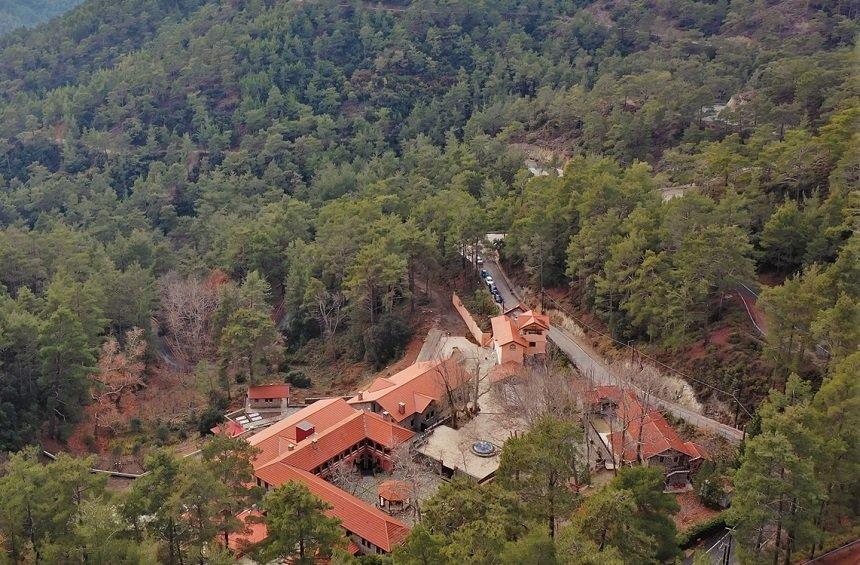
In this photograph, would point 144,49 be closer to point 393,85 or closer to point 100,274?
point 393,85

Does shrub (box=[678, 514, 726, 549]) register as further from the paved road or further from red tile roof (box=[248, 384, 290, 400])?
red tile roof (box=[248, 384, 290, 400])

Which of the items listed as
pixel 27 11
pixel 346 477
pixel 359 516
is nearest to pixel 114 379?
pixel 346 477

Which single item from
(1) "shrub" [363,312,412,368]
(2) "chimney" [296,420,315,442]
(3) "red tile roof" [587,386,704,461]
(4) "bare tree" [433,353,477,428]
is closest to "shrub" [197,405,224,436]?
(2) "chimney" [296,420,315,442]

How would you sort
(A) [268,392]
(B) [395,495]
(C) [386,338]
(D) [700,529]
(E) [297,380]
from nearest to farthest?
Result: 1. (D) [700,529]
2. (B) [395,495]
3. (A) [268,392]
4. (E) [297,380]
5. (C) [386,338]

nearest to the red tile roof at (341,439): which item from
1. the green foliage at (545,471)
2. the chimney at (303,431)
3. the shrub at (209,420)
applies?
the chimney at (303,431)

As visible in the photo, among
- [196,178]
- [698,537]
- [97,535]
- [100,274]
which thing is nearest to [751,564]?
[698,537]

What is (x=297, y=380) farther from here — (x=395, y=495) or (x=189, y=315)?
(x=395, y=495)

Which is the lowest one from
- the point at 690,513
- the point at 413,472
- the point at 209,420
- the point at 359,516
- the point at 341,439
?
the point at 690,513

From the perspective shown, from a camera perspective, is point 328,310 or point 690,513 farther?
point 328,310
